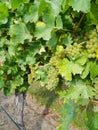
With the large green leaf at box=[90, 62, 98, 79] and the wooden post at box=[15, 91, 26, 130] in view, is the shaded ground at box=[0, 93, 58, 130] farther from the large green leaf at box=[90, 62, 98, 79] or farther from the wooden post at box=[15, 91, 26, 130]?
the large green leaf at box=[90, 62, 98, 79]

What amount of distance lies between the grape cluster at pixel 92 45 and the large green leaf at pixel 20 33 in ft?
2.01

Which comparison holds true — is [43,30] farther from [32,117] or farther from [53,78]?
[32,117]

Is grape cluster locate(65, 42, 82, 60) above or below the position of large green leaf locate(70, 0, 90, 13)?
below

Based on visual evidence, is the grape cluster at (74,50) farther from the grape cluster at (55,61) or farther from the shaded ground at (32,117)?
the shaded ground at (32,117)

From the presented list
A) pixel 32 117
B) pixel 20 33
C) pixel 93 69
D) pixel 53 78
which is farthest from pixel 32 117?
pixel 93 69

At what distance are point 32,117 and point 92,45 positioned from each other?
509 centimetres

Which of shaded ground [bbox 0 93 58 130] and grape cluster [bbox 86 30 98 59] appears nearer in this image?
grape cluster [bbox 86 30 98 59]

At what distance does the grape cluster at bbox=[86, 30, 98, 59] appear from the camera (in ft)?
5.44

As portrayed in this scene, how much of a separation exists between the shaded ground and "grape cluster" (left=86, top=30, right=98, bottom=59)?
4.57m

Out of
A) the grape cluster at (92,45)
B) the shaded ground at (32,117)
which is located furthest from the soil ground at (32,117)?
the grape cluster at (92,45)

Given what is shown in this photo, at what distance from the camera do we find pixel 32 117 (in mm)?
6594

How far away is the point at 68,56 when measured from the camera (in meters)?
1.81

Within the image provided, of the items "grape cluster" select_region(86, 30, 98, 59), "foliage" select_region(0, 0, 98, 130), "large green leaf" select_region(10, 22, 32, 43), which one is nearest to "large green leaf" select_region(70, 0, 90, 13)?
"foliage" select_region(0, 0, 98, 130)

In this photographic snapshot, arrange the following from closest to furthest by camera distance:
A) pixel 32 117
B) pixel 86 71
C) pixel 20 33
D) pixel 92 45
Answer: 1. pixel 92 45
2. pixel 86 71
3. pixel 20 33
4. pixel 32 117
